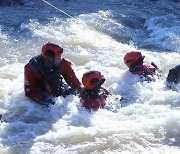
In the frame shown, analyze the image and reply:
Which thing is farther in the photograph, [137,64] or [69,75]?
[137,64]

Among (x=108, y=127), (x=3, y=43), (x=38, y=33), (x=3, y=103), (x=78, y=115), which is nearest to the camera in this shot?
(x=108, y=127)

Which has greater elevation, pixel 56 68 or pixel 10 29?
pixel 10 29

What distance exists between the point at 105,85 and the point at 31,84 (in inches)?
84.0

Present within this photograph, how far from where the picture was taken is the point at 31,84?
7039 mm

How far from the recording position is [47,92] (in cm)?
723

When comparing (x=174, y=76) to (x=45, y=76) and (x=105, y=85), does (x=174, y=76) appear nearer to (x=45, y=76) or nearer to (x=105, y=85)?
(x=105, y=85)

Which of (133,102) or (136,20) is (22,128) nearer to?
(133,102)

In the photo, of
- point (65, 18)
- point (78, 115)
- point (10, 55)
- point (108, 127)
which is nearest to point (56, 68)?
point (78, 115)

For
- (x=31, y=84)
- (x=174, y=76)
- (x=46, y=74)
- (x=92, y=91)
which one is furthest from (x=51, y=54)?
(x=174, y=76)

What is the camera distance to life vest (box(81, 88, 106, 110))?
6898 millimetres

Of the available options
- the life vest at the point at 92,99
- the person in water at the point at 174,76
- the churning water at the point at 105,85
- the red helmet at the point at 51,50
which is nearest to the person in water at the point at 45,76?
the red helmet at the point at 51,50

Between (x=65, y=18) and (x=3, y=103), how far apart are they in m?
7.81

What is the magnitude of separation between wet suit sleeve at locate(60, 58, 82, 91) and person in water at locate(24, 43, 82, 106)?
0.37 feet

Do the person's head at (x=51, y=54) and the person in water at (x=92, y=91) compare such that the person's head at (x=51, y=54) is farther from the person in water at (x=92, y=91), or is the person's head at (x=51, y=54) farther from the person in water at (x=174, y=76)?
the person in water at (x=174, y=76)
